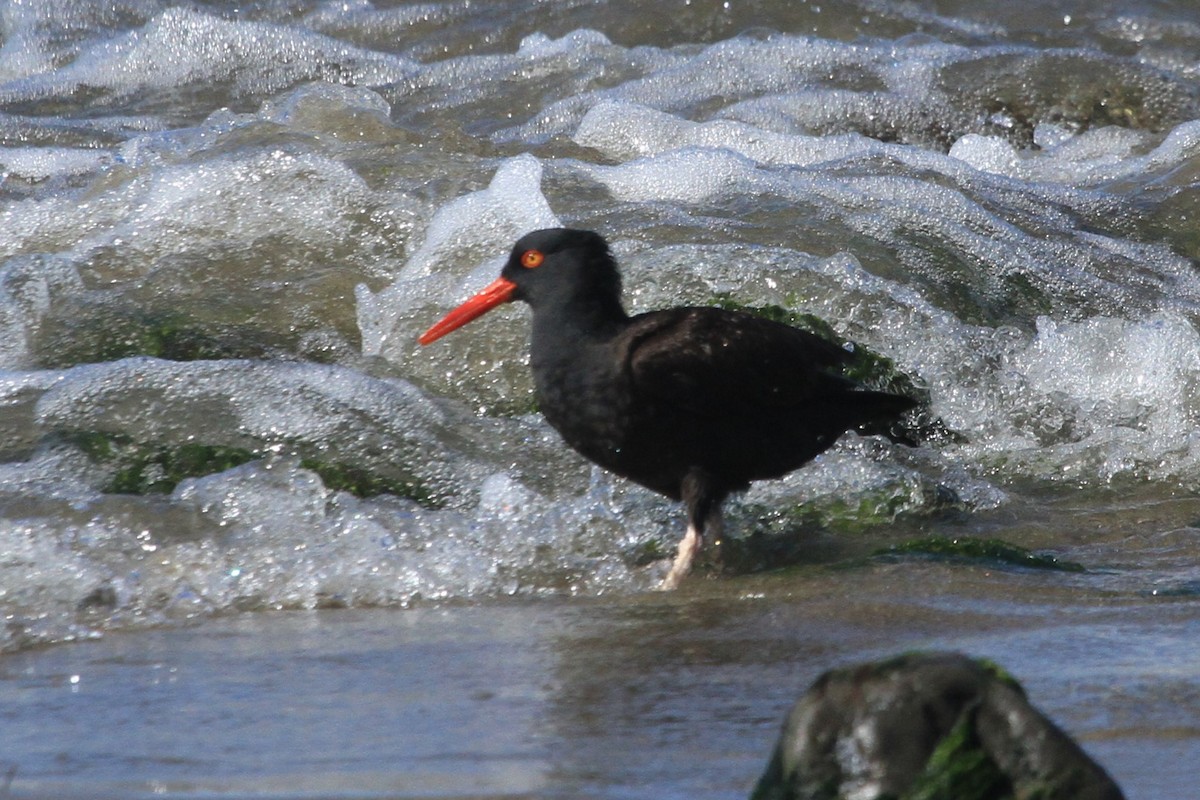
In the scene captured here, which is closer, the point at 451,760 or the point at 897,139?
the point at 451,760

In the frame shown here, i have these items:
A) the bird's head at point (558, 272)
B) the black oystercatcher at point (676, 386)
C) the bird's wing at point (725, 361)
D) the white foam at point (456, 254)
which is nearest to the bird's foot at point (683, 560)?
the black oystercatcher at point (676, 386)

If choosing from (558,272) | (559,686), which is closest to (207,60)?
(558,272)

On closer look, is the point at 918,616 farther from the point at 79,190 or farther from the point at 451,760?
the point at 79,190

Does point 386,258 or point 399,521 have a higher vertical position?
point 386,258

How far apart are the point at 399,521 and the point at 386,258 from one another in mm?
2280

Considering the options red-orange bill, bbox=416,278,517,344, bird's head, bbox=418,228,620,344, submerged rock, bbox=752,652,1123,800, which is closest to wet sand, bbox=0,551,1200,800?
submerged rock, bbox=752,652,1123,800

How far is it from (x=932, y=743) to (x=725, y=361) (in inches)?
97.3

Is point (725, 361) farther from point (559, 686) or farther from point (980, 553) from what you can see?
point (559, 686)

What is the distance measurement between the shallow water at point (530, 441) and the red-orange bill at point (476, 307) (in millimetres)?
323

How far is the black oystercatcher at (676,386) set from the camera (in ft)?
13.4

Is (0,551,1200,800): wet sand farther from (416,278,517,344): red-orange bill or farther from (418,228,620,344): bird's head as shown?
(416,278,517,344): red-orange bill

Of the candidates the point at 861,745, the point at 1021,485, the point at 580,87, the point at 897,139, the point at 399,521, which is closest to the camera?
the point at 861,745

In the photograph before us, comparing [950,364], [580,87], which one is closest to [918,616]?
[950,364]

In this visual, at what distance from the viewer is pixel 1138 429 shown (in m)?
5.41
